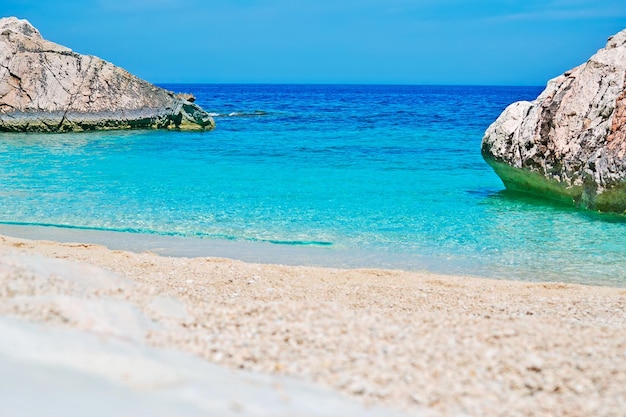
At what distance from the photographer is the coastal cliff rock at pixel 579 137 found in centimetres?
1266

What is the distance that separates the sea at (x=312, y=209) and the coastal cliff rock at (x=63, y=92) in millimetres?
5737

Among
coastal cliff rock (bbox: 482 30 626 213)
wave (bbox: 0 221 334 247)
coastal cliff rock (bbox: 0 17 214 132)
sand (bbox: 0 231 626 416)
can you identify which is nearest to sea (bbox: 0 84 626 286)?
wave (bbox: 0 221 334 247)

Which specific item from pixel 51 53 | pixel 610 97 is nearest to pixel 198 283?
pixel 610 97

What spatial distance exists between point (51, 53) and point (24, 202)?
796 inches

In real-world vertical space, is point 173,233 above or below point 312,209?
below

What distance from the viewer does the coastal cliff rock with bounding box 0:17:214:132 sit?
31.1m

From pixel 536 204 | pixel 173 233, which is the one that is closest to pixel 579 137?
pixel 536 204

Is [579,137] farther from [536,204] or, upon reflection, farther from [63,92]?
[63,92]

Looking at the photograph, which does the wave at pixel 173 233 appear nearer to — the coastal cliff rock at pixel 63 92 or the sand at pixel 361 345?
the sand at pixel 361 345

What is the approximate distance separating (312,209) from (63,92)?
73.5 ft

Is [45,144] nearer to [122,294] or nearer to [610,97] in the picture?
[610,97]

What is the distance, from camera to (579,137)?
13.2 m

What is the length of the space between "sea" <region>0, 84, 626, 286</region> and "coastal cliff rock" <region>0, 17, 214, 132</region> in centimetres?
574

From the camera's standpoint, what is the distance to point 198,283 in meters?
7.84
